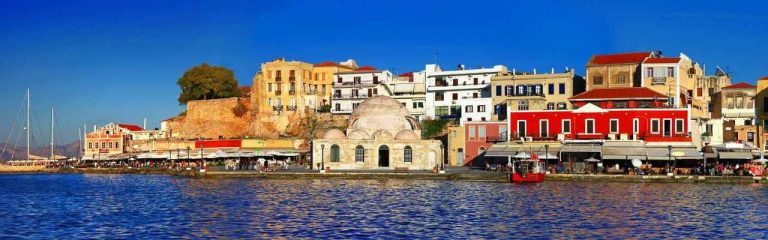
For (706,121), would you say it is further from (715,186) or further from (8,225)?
(8,225)

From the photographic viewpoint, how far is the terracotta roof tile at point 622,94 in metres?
66.7

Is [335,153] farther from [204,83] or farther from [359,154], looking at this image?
[204,83]

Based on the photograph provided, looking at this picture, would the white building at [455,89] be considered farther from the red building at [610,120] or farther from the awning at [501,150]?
the awning at [501,150]

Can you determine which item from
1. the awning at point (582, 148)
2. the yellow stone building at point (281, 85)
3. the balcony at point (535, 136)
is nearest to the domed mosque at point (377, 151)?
the balcony at point (535, 136)

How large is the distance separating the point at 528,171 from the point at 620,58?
21403 millimetres

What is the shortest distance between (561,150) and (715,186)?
11853 millimetres

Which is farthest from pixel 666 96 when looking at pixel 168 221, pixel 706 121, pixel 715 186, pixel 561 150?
pixel 168 221

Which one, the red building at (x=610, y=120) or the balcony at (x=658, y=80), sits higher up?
the balcony at (x=658, y=80)

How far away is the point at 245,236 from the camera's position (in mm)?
31188

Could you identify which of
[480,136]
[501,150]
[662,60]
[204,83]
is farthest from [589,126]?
[204,83]

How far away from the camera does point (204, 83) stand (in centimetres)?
10300

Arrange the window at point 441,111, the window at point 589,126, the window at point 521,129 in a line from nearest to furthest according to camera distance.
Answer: the window at point 589,126, the window at point 521,129, the window at point 441,111

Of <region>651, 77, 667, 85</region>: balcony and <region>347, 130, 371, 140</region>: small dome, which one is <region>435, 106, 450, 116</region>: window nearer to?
<region>347, 130, 371, 140</region>: small dome

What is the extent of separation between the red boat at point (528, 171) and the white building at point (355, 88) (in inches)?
1209
